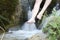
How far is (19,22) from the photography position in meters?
7.30

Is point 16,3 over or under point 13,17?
over

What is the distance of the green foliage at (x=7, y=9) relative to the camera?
679 centimetres

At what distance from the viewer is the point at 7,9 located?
6.94 m

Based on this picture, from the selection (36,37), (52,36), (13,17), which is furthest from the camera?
(13,17)

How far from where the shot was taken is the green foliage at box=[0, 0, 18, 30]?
6.79 meters

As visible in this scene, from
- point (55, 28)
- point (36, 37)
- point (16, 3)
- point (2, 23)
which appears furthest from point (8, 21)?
point (55, 28)

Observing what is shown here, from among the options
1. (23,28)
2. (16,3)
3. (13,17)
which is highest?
(16,3)

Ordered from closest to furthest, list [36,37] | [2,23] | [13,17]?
1. [36,37]
2. [2,23]
3. [13,17]

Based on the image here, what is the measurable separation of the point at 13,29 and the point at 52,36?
121 inches

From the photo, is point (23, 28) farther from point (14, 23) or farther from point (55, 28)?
point (55, 28)

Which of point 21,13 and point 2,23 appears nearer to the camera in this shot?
point 2,23

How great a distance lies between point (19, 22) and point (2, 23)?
84cm

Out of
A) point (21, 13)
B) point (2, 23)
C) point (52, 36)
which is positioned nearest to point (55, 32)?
point (52, 36)

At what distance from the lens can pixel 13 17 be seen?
7.11 metres
